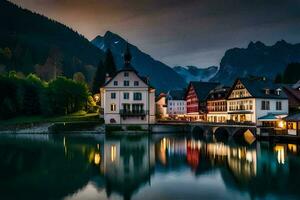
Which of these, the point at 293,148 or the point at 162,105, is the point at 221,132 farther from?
the point at 162,105

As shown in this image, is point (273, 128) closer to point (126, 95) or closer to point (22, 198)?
point (126, 95)

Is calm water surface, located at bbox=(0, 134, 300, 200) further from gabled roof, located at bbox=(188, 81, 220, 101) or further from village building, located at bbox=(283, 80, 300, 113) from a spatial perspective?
gabled roof, located at bbox=(188, 81, 220, 101)

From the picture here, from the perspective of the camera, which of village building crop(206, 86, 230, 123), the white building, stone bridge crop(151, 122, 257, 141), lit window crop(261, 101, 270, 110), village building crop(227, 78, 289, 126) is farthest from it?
village building crop(206, 86, 230, 123)

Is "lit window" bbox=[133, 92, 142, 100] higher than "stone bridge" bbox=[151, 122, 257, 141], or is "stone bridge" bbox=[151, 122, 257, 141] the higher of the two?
"lit window" bbox=[133, 92, 142, 100]

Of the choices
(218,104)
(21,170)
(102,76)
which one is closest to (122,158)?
(21,170)

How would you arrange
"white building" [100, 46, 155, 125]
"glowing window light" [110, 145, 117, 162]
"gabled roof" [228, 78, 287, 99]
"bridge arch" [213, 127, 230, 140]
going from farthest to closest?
"white building" [100, 46, 155, 125]
"bridge arch" [213, 127, 230, 140]
"gabled roof" [228, 78, 287, 99]
"glowing window light" [110, 145, 117, 162]

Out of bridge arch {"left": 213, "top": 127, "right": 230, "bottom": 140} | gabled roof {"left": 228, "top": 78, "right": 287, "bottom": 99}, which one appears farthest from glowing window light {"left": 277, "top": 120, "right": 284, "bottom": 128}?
bridge arch {"left": 213, "top": 127, "right": 230, "bottom": 140}

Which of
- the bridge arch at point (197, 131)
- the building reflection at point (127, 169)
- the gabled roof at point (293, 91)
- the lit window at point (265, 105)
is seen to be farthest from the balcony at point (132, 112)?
the gabled roof at point (293, 91)

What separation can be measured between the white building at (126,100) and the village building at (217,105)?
14.9 m

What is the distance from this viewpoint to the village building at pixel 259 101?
6375 cm

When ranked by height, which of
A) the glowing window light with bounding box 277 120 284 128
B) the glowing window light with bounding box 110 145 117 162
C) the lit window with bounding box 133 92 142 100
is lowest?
the glowing window light with bounding box 110 145 117 162

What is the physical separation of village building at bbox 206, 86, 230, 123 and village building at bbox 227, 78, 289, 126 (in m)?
6.59

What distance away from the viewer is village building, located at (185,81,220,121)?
87.2 meters

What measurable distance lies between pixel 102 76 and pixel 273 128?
56.1m
